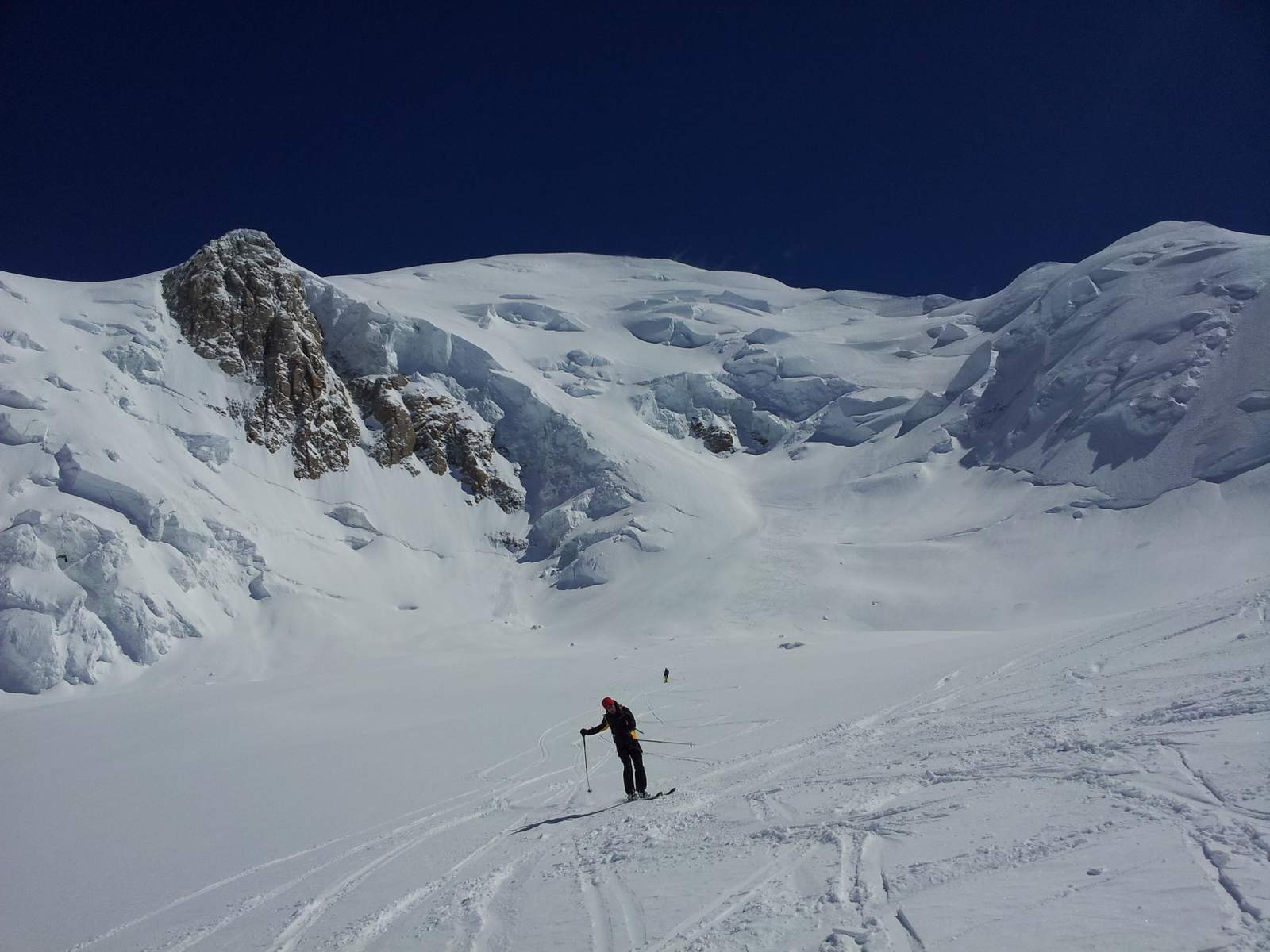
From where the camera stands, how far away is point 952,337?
286 feet

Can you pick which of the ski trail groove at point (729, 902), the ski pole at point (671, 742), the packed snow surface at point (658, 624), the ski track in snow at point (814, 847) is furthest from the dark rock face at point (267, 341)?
the ski trail groove at point (729, 902)

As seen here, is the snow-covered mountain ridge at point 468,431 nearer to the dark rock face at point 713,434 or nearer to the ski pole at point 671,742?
the dark rock face at point 713,434

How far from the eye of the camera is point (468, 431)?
6719 cm

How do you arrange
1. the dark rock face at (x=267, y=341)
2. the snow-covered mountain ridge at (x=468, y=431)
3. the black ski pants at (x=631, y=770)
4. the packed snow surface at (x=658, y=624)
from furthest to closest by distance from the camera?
the dark rock face at (x=267, y=341) < the snow-covered mountain ridge at (x=468, y=431) < the black ski pants at (x=631, y=770) < the packed snow surface at (x=658, y=624)

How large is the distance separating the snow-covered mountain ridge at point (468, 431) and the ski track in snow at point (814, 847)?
34502mm

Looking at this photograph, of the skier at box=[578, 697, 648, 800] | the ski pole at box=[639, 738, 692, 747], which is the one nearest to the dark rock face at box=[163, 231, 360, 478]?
the ski pole at box=[639, 738, 692, 747]

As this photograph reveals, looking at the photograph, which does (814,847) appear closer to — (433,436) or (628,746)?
(628,746)

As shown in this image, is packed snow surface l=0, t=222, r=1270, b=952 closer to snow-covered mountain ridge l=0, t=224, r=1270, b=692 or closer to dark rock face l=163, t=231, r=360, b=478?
snow-covered mountain ridge l=0, t=224, r=1270, b=692

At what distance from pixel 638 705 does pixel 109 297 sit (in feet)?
197

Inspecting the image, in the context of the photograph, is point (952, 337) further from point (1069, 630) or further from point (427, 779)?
point (427, 779)

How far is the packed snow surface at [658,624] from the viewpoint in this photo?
5.89 meters

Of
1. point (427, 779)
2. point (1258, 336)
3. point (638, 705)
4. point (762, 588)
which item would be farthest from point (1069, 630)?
point (1258, 336)

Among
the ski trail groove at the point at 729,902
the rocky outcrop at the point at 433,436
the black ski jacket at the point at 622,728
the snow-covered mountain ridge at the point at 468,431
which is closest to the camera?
the ski trail groove at the point at 729,902

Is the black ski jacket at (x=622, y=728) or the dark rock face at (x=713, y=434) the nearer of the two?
the black ski jacket at (x=622, y=728)
